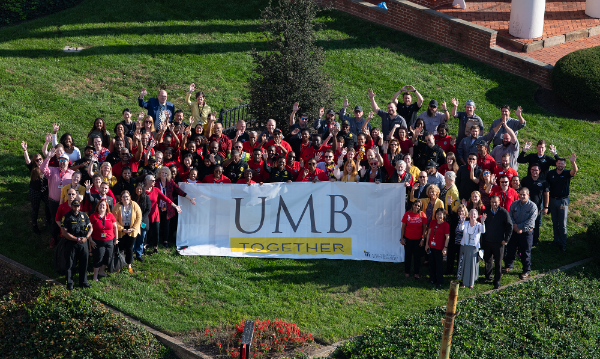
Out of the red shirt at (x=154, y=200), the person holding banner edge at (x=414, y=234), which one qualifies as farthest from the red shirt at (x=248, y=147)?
the person holding banner edge at (x=414, y=234)

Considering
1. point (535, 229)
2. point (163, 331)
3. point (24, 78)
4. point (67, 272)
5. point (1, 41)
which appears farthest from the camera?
point (1, 41)

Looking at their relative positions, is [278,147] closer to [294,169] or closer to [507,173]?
[294,169]

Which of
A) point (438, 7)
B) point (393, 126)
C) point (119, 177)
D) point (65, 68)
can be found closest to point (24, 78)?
point (65, 68)

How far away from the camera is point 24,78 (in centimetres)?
1947

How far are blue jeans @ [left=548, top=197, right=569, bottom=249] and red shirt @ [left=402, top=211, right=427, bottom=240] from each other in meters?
3.18

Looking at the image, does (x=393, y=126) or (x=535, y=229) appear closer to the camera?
(x=535, y=229)

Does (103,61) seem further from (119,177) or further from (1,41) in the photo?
(119,177)

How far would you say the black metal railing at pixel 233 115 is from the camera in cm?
1793

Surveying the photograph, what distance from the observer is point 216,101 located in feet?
63.6

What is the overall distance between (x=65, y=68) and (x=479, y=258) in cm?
1319

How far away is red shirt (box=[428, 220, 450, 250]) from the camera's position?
495 inches

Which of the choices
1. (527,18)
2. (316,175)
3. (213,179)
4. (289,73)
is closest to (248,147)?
(213,179)

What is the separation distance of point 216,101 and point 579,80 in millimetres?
9896

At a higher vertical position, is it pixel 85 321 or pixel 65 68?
pixel 65 68
